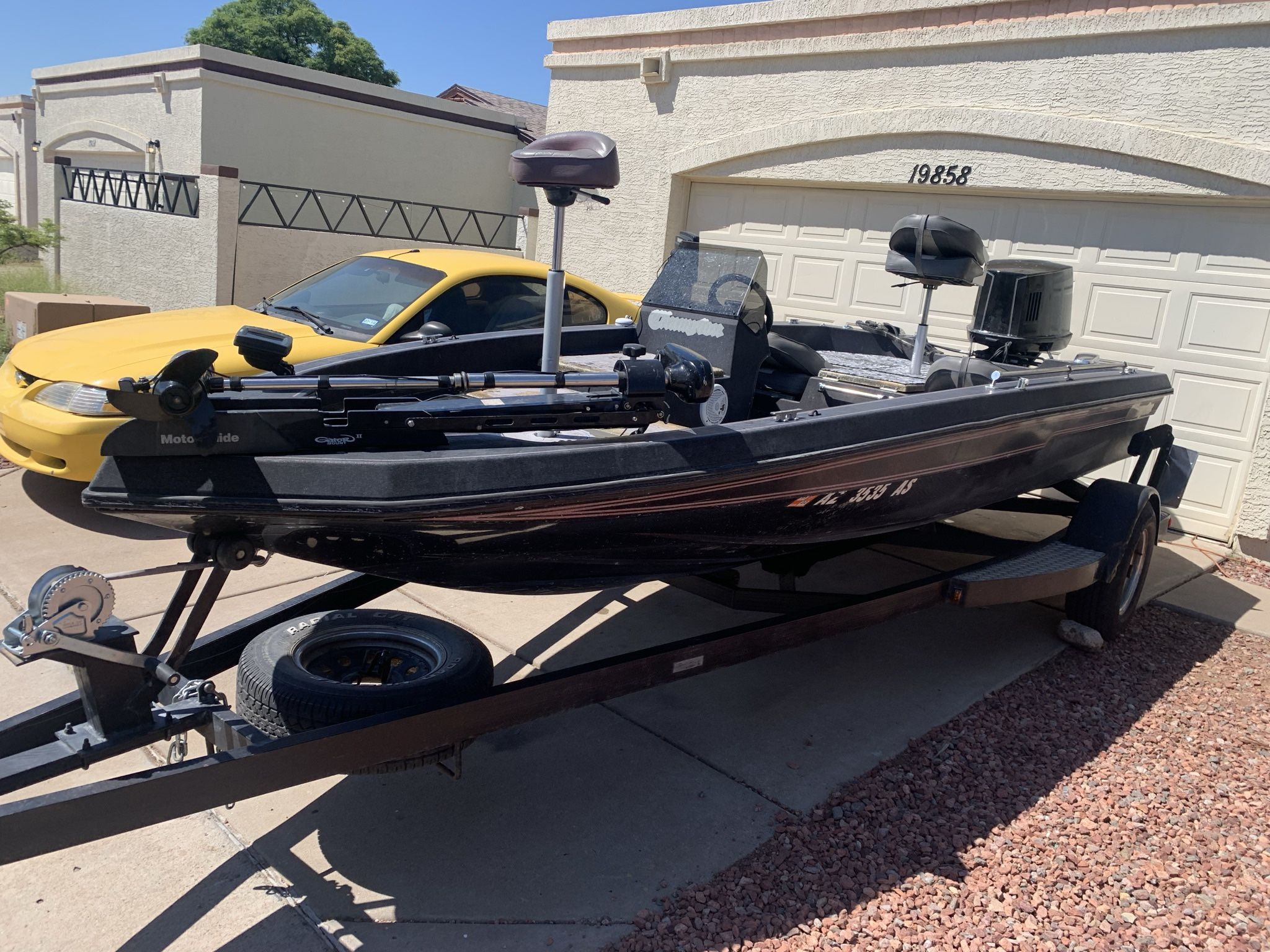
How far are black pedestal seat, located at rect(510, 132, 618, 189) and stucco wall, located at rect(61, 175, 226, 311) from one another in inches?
356

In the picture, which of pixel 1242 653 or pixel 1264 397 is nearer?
pixel 1242 653

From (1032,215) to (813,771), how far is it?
214 inches

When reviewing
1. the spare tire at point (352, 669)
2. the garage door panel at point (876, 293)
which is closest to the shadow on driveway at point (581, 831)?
the spare tire at point (352, 669)

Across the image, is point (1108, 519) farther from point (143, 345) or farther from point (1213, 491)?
point (143, 345)

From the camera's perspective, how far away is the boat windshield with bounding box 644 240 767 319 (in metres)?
3.93

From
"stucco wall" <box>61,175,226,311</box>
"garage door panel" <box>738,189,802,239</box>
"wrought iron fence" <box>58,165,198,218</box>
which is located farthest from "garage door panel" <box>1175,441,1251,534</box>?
"wrought iron fence" <box>58,165,198,218</box>

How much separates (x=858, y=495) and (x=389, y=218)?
15826mm

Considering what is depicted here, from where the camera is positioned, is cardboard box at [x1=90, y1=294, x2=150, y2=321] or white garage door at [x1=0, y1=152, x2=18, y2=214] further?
white garage door at [x1=0, y1=152, x2=18, y2=214]

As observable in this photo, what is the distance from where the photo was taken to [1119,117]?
260 inches

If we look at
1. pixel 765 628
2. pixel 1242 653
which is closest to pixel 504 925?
pixel 765 628

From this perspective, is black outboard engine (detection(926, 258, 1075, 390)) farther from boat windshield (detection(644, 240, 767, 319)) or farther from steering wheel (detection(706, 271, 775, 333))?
boat windshield (detection(644, 240, 767, 319))

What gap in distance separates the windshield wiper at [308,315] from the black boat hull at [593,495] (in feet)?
10.3

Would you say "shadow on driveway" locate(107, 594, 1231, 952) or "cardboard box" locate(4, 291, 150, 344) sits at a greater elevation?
"cardboard box" locate(4, 291, 150, 344)

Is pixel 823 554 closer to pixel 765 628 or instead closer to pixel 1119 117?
pixel 765 628
